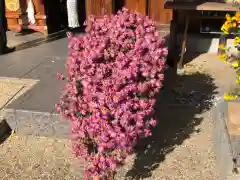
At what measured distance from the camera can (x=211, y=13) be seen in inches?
320

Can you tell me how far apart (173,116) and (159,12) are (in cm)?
414

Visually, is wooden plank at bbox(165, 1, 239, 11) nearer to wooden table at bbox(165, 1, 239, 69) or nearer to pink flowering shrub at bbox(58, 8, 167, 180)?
wooden table at bbox(165, 1, 239, 69)

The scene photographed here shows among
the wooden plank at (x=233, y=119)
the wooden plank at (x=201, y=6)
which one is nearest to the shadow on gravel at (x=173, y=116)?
the wooden plank at (x=233, y=119)

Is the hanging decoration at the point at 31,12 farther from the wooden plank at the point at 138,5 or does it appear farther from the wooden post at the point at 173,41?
the wooden post at the point at 173,41

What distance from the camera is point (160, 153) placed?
479 centimetres

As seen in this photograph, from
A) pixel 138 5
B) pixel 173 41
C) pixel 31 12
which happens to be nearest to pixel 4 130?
pixel 173 41

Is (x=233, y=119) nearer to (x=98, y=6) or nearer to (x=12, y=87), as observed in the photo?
(x=12, y=87)

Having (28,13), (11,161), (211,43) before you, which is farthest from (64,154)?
(28,13)

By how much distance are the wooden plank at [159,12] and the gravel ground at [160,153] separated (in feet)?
11.4

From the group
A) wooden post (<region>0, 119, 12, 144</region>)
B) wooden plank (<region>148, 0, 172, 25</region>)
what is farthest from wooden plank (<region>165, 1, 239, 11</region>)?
wooden post (<region>0, 119, 12, 144</region>)

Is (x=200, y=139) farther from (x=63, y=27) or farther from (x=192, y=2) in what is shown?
(x=63, y=27)

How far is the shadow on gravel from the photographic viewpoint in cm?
466

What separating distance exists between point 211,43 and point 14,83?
4.63 m

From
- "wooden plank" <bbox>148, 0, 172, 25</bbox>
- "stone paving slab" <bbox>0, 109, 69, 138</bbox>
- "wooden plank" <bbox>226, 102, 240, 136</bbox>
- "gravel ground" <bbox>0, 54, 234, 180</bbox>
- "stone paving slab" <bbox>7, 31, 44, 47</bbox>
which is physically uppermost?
"wooden plank" <bbox>148, 0, 172, 25</bbox>
